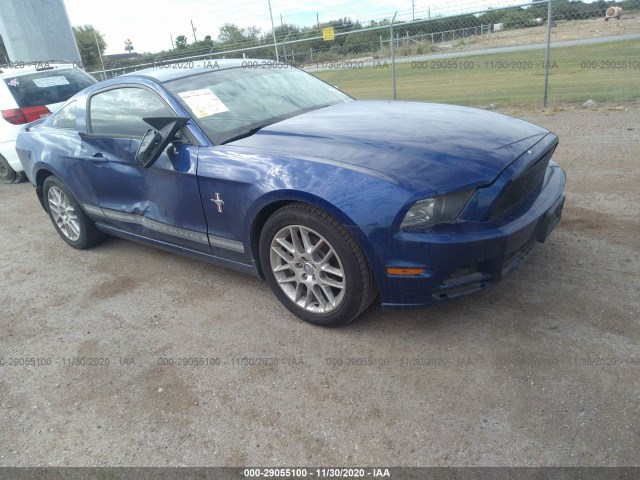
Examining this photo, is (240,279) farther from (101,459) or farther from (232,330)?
(101,459)

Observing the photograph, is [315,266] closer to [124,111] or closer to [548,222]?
[548,222]

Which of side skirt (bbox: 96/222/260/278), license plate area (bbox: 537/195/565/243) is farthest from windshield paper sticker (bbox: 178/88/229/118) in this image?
license plate area (bbox: 537/195/565/243)

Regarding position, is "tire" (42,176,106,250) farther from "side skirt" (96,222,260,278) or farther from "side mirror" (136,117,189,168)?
"side mirror" (136,117,189,168)

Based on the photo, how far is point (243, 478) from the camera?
218cm

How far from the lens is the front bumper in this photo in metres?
2.60

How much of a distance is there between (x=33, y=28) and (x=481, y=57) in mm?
15208

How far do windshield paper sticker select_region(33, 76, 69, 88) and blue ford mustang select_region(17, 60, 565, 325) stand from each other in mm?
3698

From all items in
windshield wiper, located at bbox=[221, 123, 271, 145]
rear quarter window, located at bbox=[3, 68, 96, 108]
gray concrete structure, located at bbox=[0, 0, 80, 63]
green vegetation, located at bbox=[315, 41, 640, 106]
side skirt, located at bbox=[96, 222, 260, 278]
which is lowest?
green vegetation, located at bbox=[315, 41, 640, 106]

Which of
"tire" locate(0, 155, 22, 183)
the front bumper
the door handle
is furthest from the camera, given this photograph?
"tire" locate(0, 155, 22, 183)

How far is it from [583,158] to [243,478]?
5.46m

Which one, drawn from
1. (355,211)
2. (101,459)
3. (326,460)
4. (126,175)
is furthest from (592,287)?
(126,175)

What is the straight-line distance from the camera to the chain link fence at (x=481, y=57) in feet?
33.8

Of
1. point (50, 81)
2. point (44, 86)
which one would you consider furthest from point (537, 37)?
Result: point (44, 86)

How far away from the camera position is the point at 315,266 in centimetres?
299
